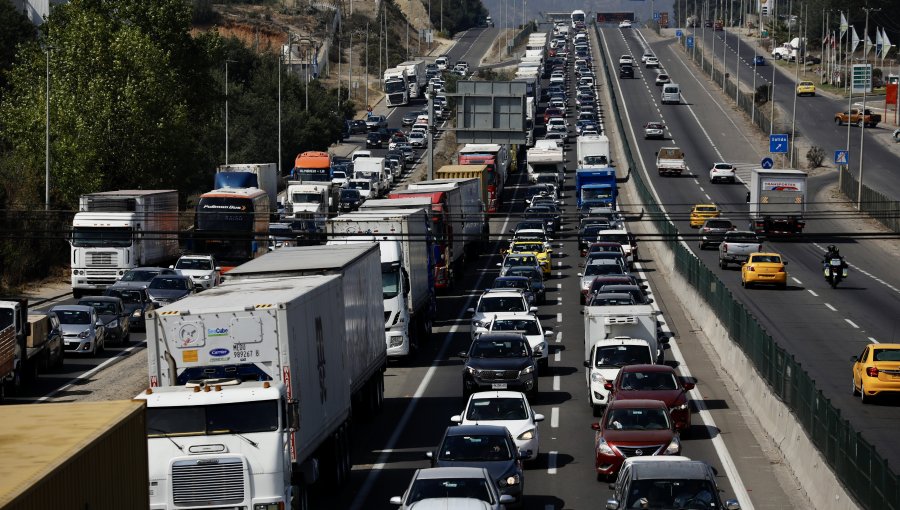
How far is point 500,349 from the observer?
33.8 m

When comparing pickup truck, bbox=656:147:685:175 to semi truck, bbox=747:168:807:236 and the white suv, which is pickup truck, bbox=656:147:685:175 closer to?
semi truck, bbox=747:168:807:236

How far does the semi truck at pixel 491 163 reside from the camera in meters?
83.1

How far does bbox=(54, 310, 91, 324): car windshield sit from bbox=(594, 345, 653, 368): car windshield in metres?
16.7

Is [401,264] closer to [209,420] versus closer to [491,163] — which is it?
[209,420]

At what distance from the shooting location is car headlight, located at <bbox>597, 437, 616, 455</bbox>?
81.5 ft

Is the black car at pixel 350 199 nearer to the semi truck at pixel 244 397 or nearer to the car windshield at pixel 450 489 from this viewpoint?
the semi truck at pixel 244 397

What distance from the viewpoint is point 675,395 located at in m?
28.8

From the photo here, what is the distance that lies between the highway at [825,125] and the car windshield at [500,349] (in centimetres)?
5216

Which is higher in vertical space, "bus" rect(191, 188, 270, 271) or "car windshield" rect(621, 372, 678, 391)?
"bus" rect(191, 188, 270, 271)

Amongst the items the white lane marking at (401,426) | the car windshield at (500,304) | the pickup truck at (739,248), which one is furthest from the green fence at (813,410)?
the pickup truck at (739,248)

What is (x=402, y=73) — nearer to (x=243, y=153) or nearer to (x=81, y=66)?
(x=243, y=153)

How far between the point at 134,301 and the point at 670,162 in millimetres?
54422

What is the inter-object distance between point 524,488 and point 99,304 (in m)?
23.0

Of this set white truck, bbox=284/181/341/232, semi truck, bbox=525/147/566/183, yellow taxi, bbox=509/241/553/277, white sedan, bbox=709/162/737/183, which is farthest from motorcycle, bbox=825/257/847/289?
semi truck, bbox=525/147/566/183
